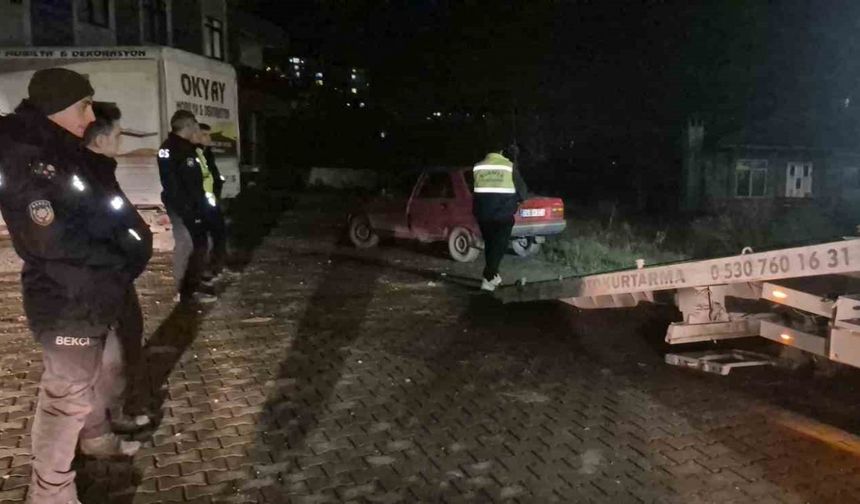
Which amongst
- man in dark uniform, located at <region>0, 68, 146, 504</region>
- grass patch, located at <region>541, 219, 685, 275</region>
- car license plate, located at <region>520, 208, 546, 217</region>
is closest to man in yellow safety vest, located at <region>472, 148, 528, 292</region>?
grass patch, located at <region>541, 219, 685, 275</region>

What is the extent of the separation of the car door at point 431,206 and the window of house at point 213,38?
15.5 meters

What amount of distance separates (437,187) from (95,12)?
1172 cm

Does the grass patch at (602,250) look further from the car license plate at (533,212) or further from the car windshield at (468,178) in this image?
the car windshield at (468,178)

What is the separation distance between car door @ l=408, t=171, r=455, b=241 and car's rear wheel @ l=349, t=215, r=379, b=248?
1.04m

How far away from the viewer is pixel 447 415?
5309 mm

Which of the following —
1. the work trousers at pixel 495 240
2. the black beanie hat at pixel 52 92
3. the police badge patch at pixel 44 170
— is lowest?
the work trousers at pixel 495 240

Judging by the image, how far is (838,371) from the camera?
19.7 ft

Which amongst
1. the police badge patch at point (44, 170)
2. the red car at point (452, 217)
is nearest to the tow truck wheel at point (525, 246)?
the red car at point (452, 217)

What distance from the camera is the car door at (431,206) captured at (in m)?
12.7

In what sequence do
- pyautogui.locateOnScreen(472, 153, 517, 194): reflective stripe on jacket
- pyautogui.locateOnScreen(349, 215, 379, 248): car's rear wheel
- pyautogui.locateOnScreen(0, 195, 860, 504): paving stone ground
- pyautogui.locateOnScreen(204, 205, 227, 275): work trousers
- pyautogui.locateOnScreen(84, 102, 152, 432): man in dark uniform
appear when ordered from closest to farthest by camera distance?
1. pyautogui.locateOnScreen(84, 102, 152, 432): man in dark uniform
2. pyautogui.locateOnScreen(0, 195, 860, 504): paving stone ground
3. pyautogui.locateOnScreen(204, 205, 227, 275): work trousers
4. pyautogui.locateOnScreen(472, 153, 517, 194): reflective stripe on jacket
5. pyautogui.locateOnScreen(349, 215, 379, 248): car's rear wheel

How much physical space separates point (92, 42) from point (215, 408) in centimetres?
1689

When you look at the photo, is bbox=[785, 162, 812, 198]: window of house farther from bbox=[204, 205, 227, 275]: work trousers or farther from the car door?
bbox=[204, 205, 227, 275]: work trousers

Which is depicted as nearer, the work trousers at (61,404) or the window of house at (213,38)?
the work trousers at (61,404)

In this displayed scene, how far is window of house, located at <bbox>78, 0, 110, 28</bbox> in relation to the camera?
1928 cm
